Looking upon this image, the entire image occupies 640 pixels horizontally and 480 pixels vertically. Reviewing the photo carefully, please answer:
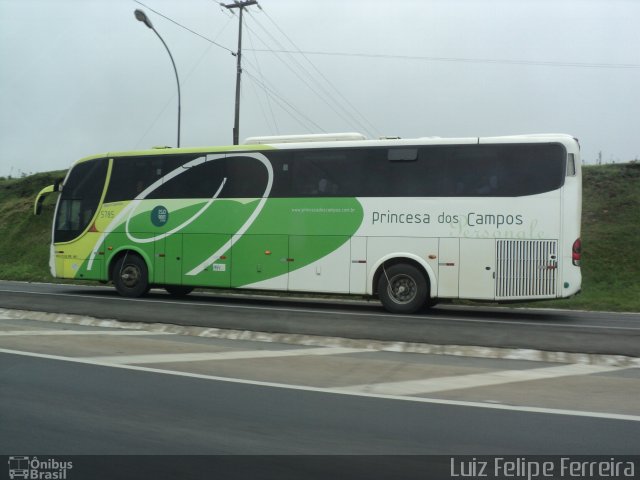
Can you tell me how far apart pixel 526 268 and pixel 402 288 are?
2533 millimetres

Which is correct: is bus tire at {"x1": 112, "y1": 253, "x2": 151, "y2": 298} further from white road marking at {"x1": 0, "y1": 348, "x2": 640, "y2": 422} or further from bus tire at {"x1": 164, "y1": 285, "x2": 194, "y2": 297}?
white road marking at {"x1": 0, "y1": 348, "x2": 640, "y2": 422}

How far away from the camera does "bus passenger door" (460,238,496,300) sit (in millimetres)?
13398

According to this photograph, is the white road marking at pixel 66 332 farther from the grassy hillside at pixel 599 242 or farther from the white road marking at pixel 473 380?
the grassy hillside at pixel 599 242

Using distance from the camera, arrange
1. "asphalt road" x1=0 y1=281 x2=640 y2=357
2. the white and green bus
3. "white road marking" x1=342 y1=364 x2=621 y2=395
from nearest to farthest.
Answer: "white road marking" x1=342 y1=364 x2=621 y2=395 → "asphalt road" x1=0 y1=281 x2=640 y2=357 → the white and green bus

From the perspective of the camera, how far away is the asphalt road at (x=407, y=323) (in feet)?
31.4

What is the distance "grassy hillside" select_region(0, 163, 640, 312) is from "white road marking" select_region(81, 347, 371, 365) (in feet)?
32.8

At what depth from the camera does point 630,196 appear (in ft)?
85.4

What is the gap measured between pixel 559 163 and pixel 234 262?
7.41m

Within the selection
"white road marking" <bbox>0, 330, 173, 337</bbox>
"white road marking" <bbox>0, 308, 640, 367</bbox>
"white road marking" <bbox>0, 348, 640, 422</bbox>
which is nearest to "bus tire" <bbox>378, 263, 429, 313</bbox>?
"white road marking" <bbox>0, 308, 640, 367</bbox>

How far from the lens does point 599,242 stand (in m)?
23.5

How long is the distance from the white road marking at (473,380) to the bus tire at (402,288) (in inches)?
217

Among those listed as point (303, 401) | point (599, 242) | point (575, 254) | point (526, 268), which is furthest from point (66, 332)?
point (599, 242)

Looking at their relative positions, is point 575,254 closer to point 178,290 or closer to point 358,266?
point 358,266

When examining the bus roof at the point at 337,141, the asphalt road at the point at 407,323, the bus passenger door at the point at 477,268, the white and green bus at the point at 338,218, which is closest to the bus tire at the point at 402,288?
the white and green bus at the point at 338,218
